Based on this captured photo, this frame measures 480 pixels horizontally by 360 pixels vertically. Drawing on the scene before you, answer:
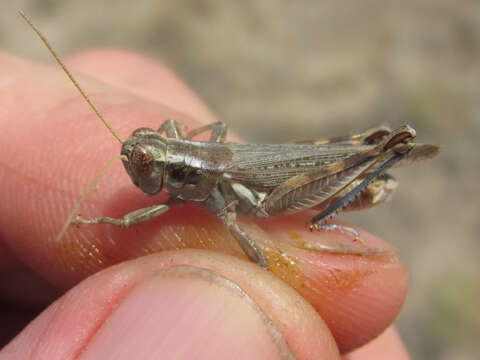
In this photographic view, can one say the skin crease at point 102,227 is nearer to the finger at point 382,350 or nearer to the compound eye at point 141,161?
the compound eye at point 141,161

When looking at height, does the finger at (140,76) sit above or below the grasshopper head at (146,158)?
above

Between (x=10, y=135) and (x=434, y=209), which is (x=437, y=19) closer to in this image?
(x=434, y=209)

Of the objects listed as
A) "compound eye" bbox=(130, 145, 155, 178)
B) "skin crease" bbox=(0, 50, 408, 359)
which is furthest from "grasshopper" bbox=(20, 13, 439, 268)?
"skin crease" bbox=(0, 50, 408, 359)

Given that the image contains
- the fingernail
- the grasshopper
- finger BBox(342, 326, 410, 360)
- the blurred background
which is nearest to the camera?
the fingernail

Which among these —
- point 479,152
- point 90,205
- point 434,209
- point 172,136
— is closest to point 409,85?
point 479,152

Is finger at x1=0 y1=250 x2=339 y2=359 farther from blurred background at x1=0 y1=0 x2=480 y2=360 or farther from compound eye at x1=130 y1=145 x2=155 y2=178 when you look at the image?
blurred background at x1=0 y1=0 x2=480 y2=360

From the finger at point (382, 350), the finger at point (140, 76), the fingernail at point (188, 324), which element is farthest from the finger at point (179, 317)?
the finger at point (140, 76)

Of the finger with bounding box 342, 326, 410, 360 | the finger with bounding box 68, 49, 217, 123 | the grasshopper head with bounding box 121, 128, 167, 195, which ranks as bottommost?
the finger with bounding box 342, 326, 410, 360
